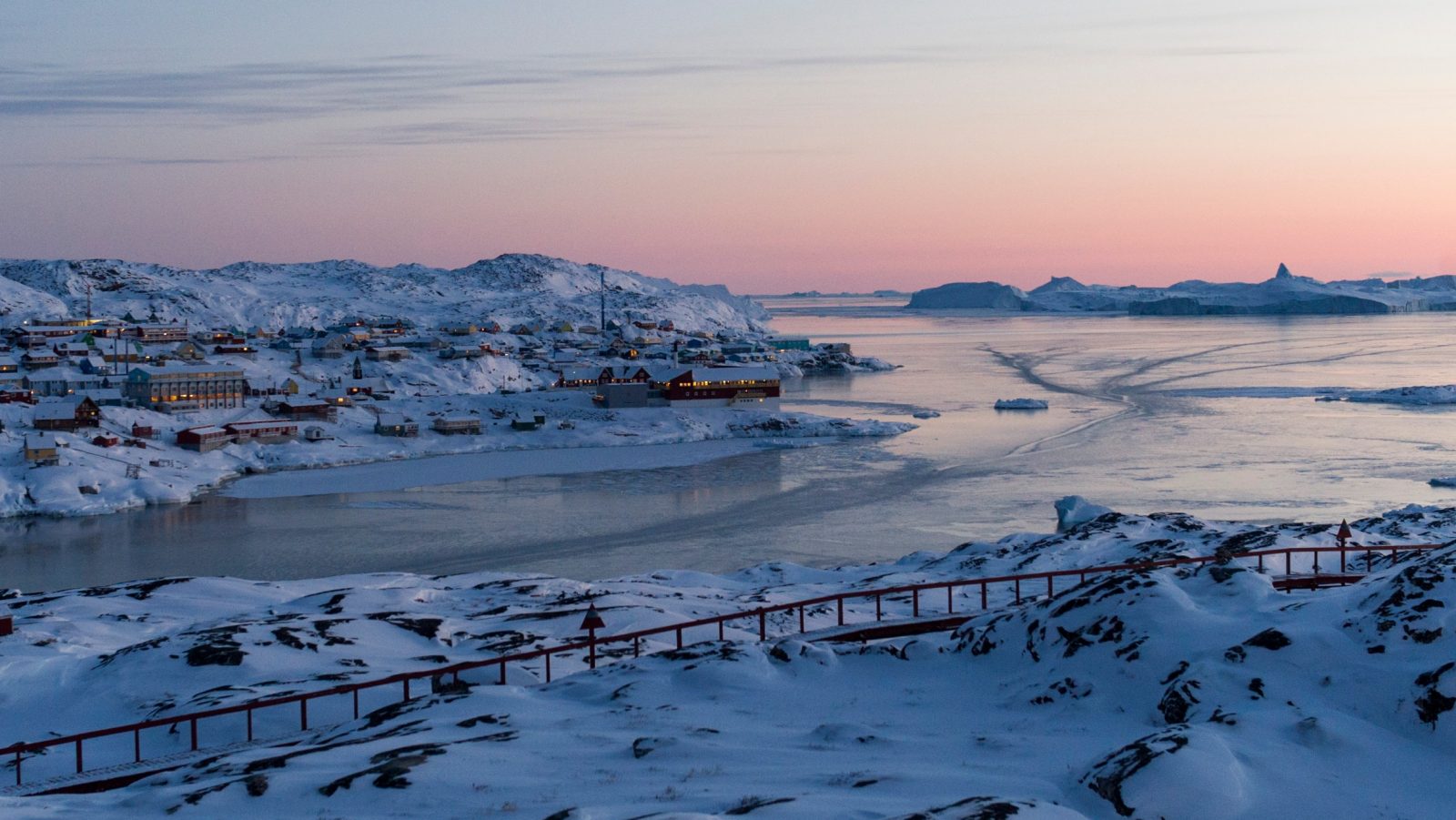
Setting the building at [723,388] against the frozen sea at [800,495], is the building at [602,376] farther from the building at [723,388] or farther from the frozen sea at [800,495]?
the frozen sea at [800,495]

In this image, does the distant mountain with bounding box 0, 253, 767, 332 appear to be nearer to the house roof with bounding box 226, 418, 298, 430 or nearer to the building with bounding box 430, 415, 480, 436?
the house roof with bounding box 226, 418, 298, 430

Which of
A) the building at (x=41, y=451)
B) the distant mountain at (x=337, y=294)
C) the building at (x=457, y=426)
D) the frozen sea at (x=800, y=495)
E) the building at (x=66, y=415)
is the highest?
the distant mountain at (x=337, y=294)

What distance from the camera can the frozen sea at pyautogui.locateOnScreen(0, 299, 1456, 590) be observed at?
22.0 metres

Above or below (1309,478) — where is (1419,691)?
above

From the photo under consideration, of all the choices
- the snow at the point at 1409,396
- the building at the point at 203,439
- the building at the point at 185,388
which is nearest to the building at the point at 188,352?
the building at the point at 185,388

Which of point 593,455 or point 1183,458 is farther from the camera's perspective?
point 593,455

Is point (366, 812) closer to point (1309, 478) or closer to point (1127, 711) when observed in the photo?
point (1127, 711)

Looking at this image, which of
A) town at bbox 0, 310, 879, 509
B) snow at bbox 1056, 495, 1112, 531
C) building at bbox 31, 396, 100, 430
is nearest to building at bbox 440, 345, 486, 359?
town at bbox 0, 310, 879, 509

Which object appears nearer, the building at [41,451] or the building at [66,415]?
the building at [41,451]

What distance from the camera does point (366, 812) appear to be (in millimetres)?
6309

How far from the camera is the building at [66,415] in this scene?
111ft

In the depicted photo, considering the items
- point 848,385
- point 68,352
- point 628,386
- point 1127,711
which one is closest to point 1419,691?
point 1127,711

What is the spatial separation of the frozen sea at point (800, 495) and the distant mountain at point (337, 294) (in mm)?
59365

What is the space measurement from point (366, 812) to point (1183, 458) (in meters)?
28.4
